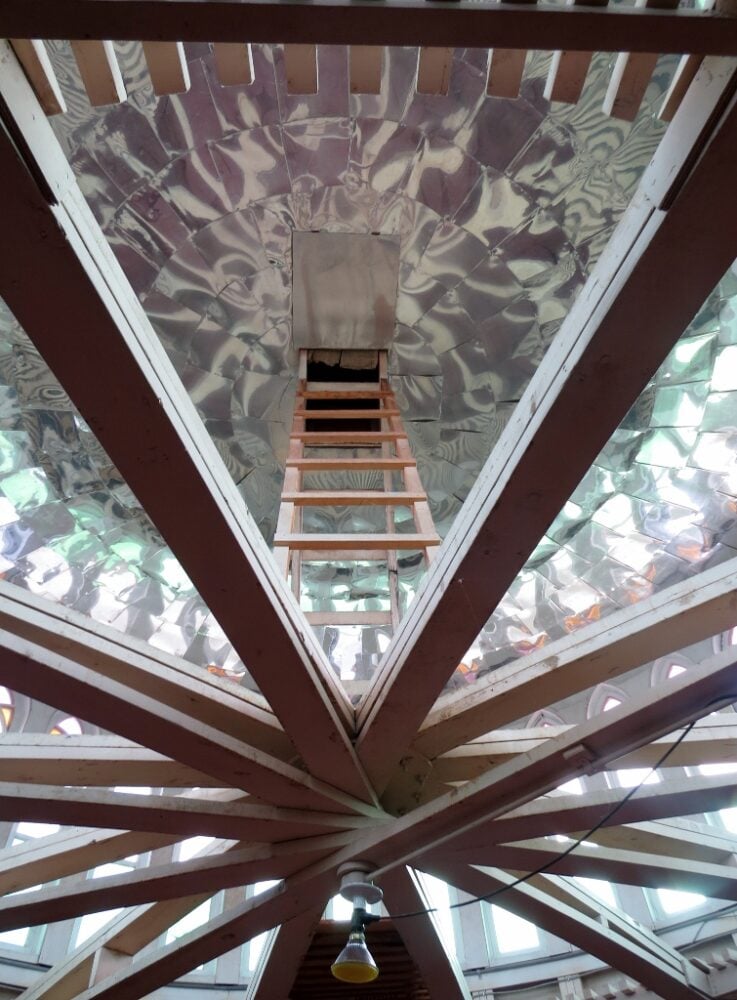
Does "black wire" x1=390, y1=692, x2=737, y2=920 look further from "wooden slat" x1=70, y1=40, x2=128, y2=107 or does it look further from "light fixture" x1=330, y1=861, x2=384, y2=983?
"wooden slat" x1=70, y1=40, x2=128, y2=107

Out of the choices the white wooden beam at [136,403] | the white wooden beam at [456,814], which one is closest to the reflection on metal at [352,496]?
the white wooden beam at [136,403]

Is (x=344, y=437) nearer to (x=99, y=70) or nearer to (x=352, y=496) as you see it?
(x=352, y=496)

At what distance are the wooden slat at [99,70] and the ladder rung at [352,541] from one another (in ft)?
6.21

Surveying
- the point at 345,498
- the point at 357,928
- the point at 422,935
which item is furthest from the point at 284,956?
the point at 345,498

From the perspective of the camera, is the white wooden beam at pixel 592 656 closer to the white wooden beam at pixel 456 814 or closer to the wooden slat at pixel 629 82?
the white wooden beam at pixel 456 814

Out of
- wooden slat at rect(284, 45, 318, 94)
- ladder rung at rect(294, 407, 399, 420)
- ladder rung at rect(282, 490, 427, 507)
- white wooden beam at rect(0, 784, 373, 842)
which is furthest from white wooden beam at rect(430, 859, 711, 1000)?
wooden slat at rect(284, 45, 318, 94)

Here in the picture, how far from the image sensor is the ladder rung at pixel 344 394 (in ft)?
16.6

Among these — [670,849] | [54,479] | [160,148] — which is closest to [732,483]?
[670,849]

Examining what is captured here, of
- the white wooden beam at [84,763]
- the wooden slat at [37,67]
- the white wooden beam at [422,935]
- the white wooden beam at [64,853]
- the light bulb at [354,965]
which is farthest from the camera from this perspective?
the white wooden beam at [64,853]

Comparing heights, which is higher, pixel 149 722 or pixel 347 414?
pixel 347 414

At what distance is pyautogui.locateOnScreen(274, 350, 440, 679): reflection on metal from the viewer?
141 inches

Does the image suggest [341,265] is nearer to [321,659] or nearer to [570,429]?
[321,659]

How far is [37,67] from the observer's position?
58.7 inches

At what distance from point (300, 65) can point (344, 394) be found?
2.97 meters
